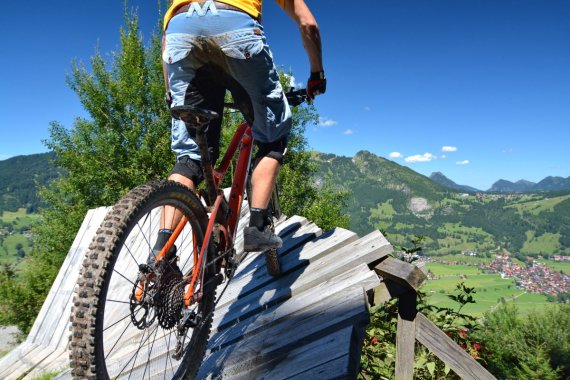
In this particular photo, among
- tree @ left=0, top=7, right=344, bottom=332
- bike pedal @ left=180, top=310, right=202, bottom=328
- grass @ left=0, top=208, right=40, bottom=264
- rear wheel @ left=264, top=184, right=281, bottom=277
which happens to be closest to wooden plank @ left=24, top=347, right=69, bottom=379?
rear wheel @ left=264, top=184, right=281, bottom=277

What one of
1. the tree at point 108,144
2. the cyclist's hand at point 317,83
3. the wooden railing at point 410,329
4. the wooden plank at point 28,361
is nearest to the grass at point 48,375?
the wooden plank at point 28,361

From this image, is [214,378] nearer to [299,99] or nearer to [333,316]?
[333,316]

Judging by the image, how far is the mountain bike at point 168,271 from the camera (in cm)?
130

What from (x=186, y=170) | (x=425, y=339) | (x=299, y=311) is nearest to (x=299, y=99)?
(x=186, y=170)

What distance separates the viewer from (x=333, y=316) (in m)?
1.98

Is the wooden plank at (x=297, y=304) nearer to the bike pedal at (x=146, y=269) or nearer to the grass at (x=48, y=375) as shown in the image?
the bike pedal at (x=146, y=269)

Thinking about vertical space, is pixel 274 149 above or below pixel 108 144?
below

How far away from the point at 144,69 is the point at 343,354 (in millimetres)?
22575

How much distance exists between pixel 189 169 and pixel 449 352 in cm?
222

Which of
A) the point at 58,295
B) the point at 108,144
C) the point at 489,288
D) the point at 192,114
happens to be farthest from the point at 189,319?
the point at 489,288

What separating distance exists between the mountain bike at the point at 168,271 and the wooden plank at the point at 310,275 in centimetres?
27

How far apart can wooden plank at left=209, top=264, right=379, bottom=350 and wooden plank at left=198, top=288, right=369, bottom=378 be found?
0.06 m

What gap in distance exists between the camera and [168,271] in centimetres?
174

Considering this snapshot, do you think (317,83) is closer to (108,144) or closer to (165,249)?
(165,249)
